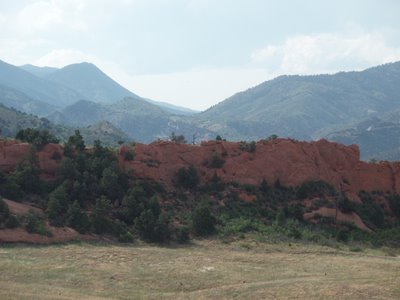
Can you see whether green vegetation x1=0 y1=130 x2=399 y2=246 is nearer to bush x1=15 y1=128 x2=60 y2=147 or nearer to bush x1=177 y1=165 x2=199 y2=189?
bush x1=177 y1=165 x2=199 y2=189

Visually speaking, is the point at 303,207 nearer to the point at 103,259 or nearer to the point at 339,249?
the point at 339,249

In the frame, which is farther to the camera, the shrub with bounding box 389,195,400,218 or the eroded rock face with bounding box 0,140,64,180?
the shrub with bounding box 389,195,400,218

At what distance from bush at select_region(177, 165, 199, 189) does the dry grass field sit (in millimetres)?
16142

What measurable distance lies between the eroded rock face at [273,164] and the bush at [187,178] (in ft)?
3.00

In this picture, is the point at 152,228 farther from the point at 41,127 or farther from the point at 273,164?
the point at 41,127

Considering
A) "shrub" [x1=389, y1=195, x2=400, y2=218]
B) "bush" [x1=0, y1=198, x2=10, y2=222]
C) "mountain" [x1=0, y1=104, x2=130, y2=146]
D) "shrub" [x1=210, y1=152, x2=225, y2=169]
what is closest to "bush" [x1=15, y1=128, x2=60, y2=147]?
"bush" [x1=0, y1=198, x2=10, y2=222]

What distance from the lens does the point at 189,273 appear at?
26922mm

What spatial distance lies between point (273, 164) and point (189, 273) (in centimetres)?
3049

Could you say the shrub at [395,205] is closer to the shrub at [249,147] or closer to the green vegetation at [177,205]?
the green vegetation at [177,205]

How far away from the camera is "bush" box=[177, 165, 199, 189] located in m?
51.0

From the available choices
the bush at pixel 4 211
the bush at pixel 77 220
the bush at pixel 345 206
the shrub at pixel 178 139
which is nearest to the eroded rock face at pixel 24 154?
the bush at pixel 77 220

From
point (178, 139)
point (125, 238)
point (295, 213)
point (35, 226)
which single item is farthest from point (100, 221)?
point (178, 139)

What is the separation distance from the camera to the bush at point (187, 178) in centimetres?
5097

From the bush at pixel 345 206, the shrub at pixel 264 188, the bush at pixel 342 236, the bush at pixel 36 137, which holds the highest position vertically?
the bush at pixel 36 137
